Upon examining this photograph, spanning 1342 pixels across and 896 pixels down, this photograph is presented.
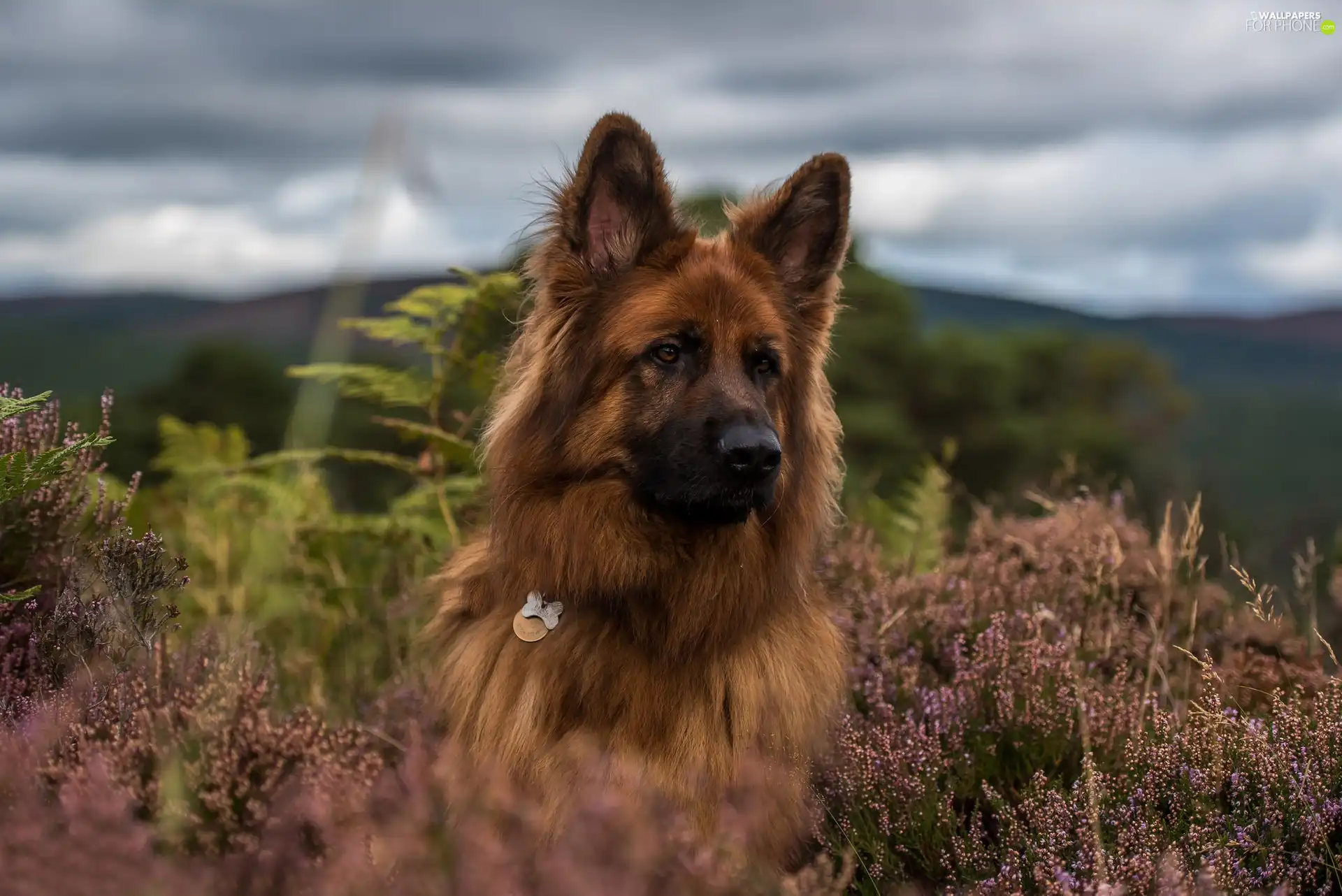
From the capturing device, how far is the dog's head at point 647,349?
372cm

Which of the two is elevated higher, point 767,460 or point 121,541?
point 767,460

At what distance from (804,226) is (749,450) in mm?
1204

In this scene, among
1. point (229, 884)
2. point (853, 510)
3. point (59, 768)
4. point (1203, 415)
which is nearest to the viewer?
point (229, 884)

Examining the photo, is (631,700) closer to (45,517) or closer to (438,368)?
(45,517)

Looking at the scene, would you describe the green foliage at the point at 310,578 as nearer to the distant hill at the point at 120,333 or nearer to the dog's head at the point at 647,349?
the dog's head at the point at 647,349

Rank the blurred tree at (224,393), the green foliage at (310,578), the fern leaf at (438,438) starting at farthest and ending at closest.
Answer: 1. the blurred tree at (224,393)
2. the green foliage at (310,578)
3. the fern leaf at (438,438)

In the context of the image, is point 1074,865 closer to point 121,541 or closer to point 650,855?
point 650,855

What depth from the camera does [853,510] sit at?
7840mm

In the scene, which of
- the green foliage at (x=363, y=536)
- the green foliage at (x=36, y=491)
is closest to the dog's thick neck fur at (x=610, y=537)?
the green foliage at (x=363, y=536)

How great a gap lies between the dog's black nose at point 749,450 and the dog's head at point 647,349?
0.06ft

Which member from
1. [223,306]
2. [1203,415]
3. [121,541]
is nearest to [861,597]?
[121,541]

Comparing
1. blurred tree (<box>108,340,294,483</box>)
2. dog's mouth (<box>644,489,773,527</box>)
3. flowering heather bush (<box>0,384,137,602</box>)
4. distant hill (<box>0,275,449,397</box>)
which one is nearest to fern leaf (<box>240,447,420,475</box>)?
flowering heather bush (<box>0,384,137,602</box>)

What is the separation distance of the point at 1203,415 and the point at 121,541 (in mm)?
40518

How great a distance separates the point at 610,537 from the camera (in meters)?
3.79
